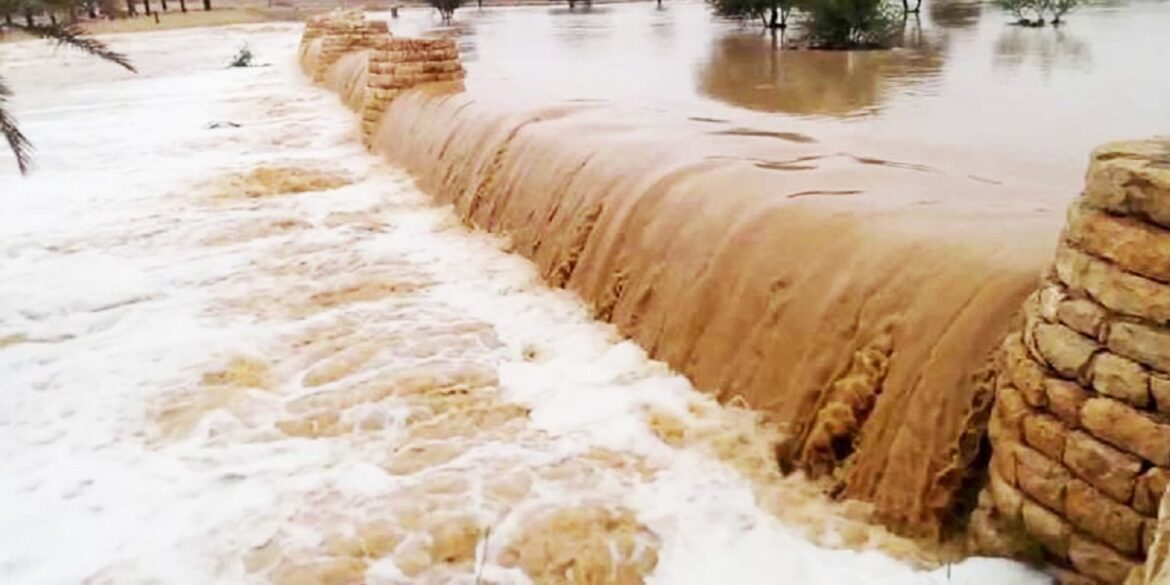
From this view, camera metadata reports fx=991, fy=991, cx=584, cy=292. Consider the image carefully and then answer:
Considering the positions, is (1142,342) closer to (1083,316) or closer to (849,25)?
(1083,316)

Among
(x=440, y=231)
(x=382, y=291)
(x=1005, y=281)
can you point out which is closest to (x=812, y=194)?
(x=1005, y=281)

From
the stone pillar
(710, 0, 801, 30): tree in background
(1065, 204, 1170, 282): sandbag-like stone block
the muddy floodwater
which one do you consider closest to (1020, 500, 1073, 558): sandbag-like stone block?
(1065, 204, 1170, 282): sandbag-like stone block

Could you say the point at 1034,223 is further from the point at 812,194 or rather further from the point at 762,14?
the point at 762,14

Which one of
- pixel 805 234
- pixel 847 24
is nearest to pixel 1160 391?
pixel 805 234

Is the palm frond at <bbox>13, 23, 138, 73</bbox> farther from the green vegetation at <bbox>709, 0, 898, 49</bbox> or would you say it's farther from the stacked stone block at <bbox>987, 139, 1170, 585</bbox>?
the green vegetation at <bbox>709, 0, 898, 49</bbox>

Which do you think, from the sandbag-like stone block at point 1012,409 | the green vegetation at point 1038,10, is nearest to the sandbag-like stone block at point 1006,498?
the sandbag-like stone block at point 1012,409

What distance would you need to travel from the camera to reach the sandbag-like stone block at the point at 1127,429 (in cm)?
229

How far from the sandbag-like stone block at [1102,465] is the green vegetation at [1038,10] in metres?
18.3

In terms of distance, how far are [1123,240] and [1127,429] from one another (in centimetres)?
45

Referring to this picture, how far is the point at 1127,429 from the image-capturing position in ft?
7.73

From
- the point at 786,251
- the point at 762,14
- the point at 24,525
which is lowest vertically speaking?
the point at 24,525

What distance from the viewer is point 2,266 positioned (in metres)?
7.21

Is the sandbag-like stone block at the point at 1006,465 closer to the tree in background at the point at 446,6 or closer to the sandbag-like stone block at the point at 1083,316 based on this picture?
the sandbag-like stone block at the point at 1083,316

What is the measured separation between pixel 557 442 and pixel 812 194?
173cm
